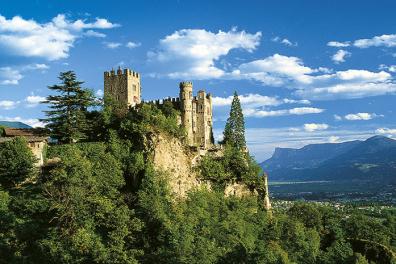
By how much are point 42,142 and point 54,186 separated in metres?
11.0

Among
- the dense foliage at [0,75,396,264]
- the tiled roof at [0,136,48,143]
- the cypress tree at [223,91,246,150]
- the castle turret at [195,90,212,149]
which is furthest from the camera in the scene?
the cypress tree at [223,91,246,150]

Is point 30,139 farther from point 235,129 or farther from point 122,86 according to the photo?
point 235,129

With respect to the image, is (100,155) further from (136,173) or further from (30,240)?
(30,240)

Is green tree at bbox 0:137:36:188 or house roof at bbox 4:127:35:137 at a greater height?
house roof at bbox 4:127:35:137

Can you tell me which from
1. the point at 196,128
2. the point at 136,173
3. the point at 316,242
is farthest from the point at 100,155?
the point at 316,242

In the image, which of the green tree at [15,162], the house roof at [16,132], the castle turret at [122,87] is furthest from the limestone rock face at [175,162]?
the house roof at [16,132]

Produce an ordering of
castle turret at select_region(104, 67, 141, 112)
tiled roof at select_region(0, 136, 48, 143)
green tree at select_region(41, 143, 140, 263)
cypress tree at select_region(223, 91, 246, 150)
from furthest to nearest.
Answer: cypress tree at select_region(223, 91, 246, 150), castle turret at select_region(104, 67, 141, 112), tiled roof at select_region(0, 136, 48, 143), green tree at select_region(41, 143, 140, 263)

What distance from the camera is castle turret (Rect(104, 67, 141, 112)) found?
282 ft

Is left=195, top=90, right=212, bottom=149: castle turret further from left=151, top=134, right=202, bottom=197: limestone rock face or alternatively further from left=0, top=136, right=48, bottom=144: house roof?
left=0, top=136, right=48, bottom=144: house roof

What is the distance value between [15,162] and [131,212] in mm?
17784

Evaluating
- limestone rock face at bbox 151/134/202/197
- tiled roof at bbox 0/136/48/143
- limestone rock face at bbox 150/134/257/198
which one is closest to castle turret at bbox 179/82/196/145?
limestone rock face at bbox 150/134/257/198

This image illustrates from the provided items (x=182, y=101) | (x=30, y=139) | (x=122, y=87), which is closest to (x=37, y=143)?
(x=30, y=139)

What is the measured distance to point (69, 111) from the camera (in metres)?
77.8

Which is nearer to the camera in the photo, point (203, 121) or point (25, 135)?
point (25, 135)
